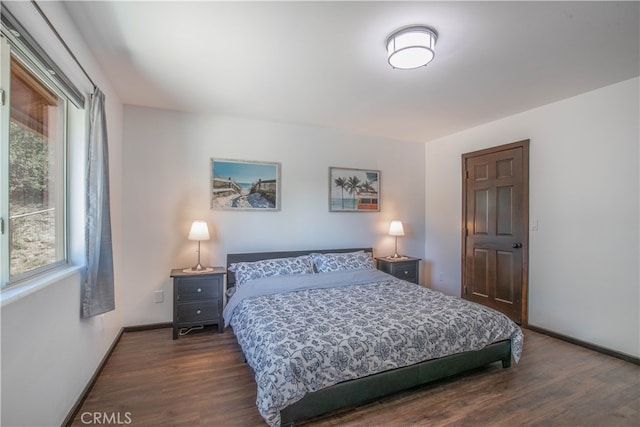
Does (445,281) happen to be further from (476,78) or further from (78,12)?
(78,12)

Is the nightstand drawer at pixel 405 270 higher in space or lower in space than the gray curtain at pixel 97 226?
lower

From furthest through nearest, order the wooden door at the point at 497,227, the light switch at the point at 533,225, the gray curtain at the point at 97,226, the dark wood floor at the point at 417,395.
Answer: the wooden door at the point at 497,227, the light switch at the point at 533,225, the gray curtain at the point at 97,226, the dark wood floor at the point at 417,395

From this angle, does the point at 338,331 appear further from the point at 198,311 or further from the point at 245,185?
the point at 245,185

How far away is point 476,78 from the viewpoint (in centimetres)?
254

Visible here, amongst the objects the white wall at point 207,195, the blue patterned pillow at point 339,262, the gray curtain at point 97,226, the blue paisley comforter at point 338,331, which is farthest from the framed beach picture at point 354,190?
the gray curtain at point 97,226

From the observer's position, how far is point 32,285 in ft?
4.68

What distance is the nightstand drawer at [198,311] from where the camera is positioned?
9.80ft

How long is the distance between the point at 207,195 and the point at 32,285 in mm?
2138

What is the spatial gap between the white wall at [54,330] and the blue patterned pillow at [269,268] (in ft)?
3.95

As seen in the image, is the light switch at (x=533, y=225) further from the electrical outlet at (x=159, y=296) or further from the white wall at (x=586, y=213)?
the electrical outlet at (x=159, y=296)

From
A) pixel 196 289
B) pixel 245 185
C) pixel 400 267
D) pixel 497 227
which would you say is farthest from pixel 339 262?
pixel 497 227

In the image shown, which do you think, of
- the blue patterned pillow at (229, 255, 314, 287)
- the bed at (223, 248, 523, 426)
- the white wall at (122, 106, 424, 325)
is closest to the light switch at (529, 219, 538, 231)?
the bed at (223, 248, 523, 426)

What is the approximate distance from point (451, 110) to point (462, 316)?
2.28 metres

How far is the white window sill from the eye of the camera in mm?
1220
